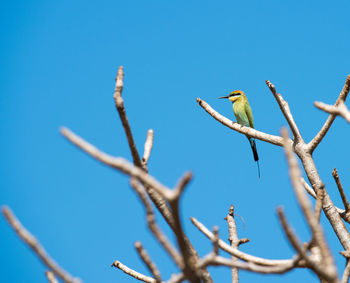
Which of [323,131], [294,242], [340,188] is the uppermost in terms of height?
[323,131]

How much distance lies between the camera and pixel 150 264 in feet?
5.08

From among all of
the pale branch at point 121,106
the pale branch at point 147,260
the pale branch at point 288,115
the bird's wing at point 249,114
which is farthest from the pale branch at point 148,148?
the bird's wing at point 249,114

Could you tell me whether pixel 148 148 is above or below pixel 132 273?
above

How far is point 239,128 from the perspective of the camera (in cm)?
356

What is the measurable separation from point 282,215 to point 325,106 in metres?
0.64

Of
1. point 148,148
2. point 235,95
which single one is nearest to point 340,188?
point 148,148

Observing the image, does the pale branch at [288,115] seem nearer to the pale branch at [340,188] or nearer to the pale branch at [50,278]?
the pale branch at [340,188]

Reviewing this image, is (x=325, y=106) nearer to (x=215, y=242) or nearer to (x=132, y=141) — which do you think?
(x=215, y=242)

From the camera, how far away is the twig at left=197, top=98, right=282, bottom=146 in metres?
3.50

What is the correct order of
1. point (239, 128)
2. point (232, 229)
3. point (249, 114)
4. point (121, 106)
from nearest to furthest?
point (121, 106), point (232, 229), point (239, 128), point (249, 114)

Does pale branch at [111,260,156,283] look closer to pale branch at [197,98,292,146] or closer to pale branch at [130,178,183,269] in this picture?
pale branch at [130,178,183,269]

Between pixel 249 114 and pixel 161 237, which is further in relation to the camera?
pixel 249 114

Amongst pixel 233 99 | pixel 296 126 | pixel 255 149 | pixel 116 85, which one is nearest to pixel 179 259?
pixel 116 85

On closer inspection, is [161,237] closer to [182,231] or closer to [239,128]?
[182,231]
